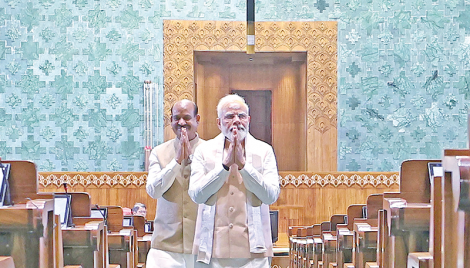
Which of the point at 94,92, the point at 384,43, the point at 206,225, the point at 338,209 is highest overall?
the point at 384,43

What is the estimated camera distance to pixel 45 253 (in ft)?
10.8

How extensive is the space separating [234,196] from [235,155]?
0.89 feet

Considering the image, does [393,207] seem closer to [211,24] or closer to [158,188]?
[158,188]

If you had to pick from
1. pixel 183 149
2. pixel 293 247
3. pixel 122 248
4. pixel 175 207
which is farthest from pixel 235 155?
pixel 293 247

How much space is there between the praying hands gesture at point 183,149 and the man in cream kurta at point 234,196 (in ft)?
1.75

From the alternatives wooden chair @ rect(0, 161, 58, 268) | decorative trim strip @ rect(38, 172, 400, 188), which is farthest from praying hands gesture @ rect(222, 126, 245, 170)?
decorative trim strip @ rect(38, 172, 400, 188)

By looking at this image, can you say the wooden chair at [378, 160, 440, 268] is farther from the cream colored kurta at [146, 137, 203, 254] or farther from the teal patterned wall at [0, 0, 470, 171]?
the teal patterned wall at [0, 0, 470, 171]

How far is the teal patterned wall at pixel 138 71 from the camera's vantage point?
12719mm

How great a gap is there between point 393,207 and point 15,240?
6.09 feet

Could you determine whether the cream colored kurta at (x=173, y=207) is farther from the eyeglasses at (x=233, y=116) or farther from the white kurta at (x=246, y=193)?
the eyeglasses at (x=233, y=116)

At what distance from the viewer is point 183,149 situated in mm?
4625

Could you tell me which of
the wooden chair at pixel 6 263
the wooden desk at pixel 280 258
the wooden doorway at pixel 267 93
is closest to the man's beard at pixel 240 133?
the wooden chair at pixel 6 263

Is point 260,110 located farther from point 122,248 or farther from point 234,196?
point 234,196

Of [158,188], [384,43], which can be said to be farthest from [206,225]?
[384,43]
